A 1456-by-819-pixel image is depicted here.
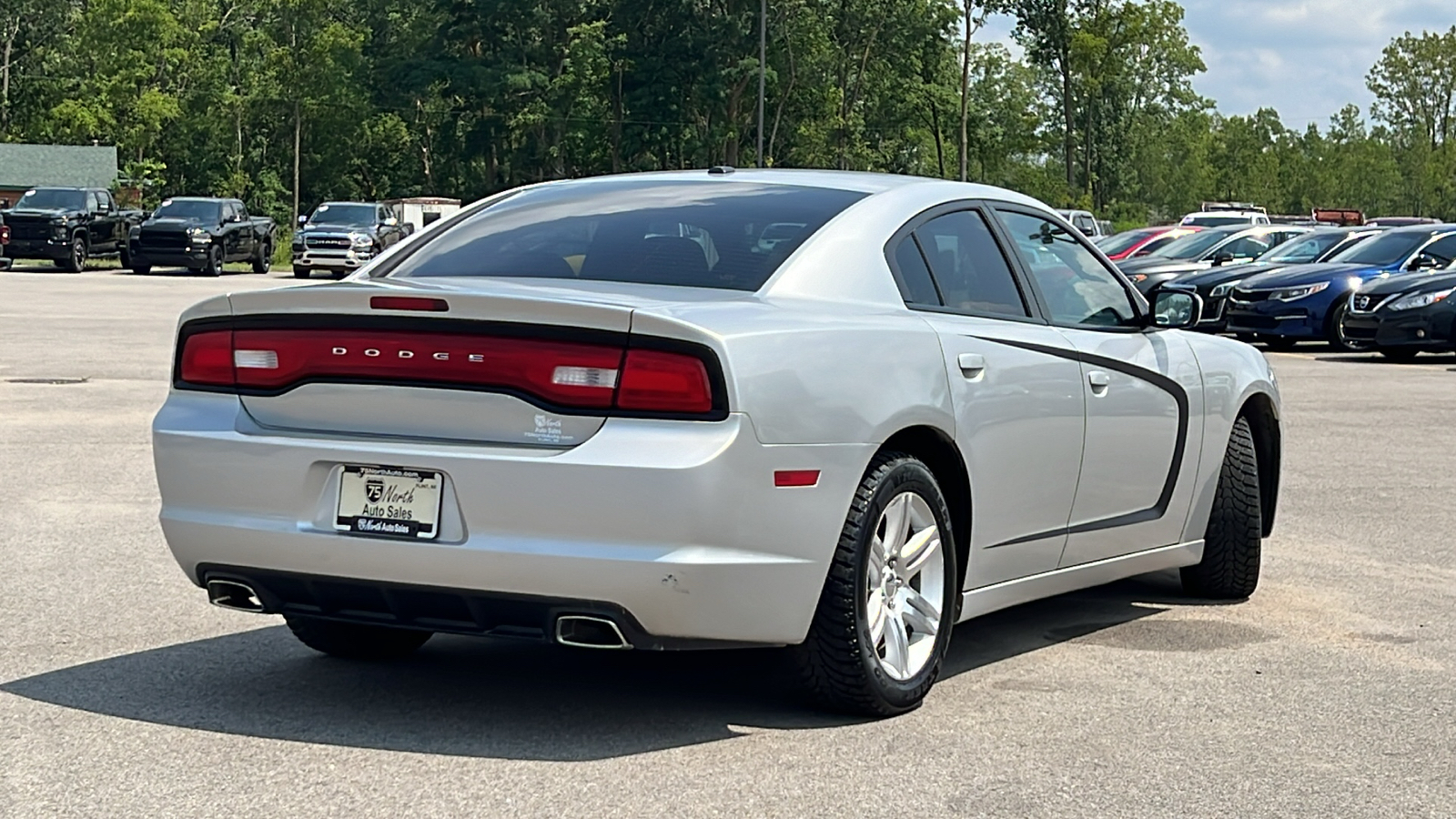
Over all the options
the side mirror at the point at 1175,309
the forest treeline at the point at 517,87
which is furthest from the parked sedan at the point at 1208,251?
the forest treeline at the point at 517,87

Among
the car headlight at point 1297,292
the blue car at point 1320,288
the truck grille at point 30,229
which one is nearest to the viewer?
the blue car at point 1320,288

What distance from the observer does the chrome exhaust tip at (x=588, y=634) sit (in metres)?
4.85

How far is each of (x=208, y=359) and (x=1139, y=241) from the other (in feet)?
98.5

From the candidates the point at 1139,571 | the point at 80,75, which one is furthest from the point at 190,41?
the point at 1139,571

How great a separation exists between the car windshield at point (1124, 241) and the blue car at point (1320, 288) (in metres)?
8.09

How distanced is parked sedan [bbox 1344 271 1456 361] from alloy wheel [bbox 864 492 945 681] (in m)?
17.6

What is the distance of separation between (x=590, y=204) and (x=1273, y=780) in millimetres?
2667

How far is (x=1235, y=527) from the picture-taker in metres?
7.34

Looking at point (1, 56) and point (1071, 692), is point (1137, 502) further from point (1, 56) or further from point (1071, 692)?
point (1, 56)

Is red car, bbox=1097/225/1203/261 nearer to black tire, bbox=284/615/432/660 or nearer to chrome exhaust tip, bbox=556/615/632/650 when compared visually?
black tire, bbox=284/615/432/660

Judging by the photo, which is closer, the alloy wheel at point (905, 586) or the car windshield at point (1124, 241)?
the alloy wheel at point (905, 586)

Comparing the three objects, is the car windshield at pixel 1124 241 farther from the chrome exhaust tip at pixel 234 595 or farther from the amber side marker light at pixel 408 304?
the amber side marker light at pixel 408 304

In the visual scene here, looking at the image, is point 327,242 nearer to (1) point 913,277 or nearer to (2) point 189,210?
(2) point 189,210

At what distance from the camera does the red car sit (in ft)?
108
